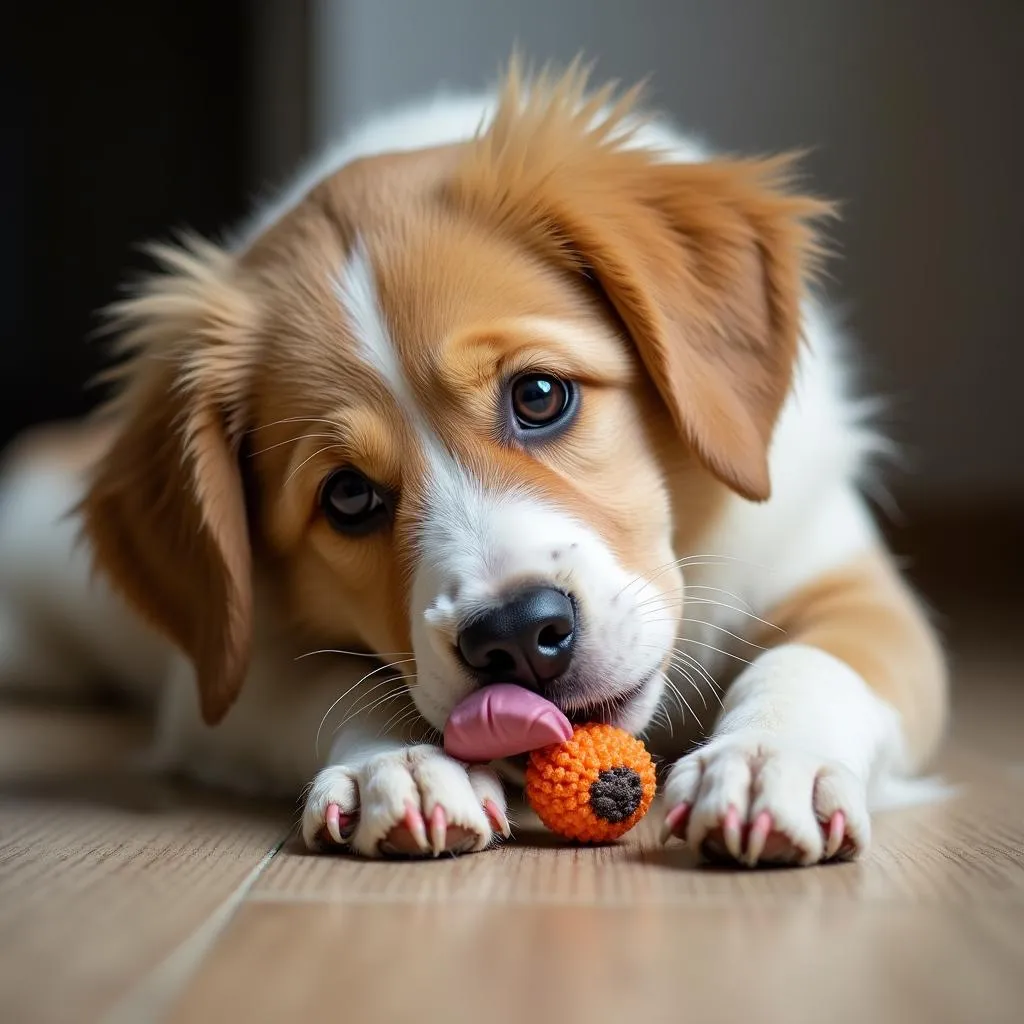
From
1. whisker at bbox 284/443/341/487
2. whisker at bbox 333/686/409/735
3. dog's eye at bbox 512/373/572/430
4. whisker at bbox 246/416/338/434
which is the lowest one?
whisker at bbox 333/686/409/735

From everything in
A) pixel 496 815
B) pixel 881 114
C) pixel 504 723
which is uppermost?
pixel 881 114

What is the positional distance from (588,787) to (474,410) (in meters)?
0.54

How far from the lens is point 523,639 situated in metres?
1.70

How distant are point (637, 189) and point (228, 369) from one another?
2.26 feet

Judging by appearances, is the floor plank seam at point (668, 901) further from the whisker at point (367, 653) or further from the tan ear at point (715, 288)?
the tan ear at point (715, 288)

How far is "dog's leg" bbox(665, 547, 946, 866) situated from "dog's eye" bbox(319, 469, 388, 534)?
55 cm

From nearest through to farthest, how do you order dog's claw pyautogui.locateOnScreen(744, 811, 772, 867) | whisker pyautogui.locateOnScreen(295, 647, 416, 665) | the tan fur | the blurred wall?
dog's claw pyautogui.locateOnScreen(744, 811, 772, 867) → whisker pyautogui.locateOnScreen(295, 647, 416, 665) → the tan fur → the blurred wall

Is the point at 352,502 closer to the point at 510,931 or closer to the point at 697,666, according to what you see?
the point at 697,666

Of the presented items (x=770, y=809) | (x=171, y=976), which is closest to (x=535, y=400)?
(x=770, y=809)

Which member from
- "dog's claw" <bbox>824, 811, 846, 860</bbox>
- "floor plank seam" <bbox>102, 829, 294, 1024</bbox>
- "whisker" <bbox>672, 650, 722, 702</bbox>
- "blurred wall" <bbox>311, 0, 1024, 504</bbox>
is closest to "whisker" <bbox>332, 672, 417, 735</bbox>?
"whisker" <bbox>672, 650, 722, 702</bbox>

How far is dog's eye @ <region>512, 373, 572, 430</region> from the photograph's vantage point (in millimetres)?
2004

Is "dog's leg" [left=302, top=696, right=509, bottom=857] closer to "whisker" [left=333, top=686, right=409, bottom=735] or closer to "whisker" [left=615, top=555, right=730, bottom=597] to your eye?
"whisker" [left=333, top=686, right=409, bottom=735]

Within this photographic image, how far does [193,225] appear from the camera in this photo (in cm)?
646

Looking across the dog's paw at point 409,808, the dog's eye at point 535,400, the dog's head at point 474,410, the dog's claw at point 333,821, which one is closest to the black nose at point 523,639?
the dog's head at point 474,410
